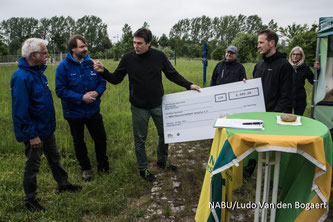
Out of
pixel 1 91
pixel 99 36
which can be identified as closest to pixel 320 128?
pixel 1 91

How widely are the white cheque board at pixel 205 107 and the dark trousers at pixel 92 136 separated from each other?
94 cm

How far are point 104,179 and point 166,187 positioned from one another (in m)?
0.90

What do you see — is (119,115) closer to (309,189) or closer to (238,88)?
(238,88)

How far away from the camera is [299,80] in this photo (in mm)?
4895

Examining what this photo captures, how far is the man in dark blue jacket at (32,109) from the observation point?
277 cm

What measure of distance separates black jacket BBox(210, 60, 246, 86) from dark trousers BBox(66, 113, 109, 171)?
2.18m

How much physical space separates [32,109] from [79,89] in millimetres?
727

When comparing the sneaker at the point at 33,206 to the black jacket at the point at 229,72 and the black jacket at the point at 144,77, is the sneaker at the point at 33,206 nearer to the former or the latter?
the black jacket at the point at 144,77

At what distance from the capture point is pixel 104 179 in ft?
12.4

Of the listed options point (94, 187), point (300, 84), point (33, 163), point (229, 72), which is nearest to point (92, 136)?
point (94, 187)

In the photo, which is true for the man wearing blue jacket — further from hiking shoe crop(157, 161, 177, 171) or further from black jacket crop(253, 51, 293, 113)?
black jacket crop(253, 51, 293, 113)

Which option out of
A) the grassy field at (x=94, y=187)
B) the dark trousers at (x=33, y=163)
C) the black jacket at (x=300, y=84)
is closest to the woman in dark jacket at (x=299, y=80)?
the black jacket at (x=300, y=84)

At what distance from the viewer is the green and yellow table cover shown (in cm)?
208

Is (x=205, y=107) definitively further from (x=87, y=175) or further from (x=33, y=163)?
(x=33, y=163)
